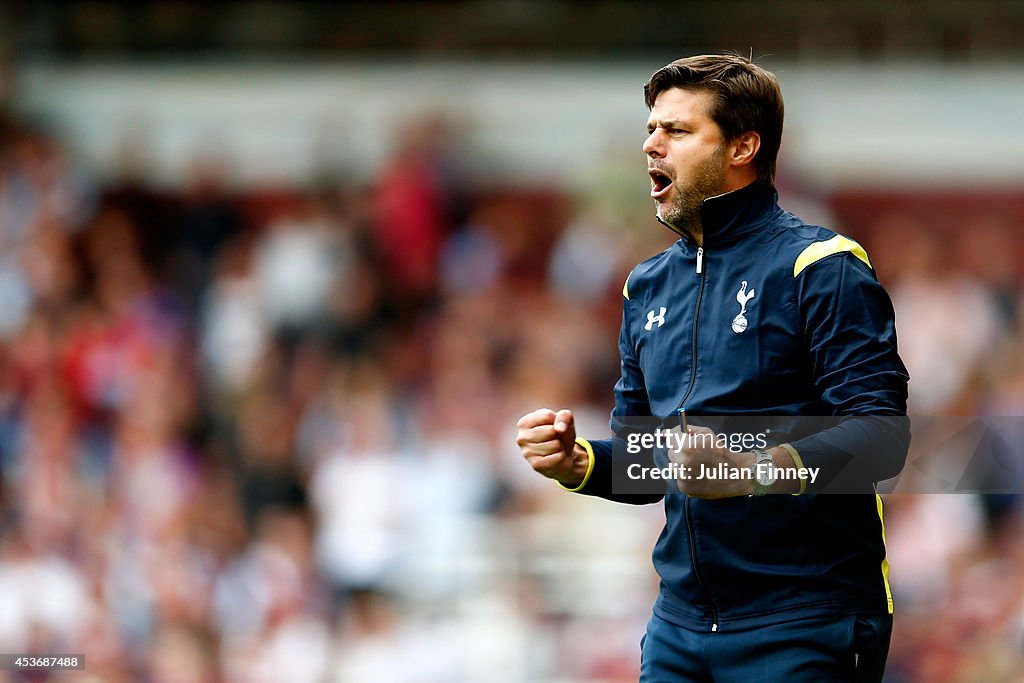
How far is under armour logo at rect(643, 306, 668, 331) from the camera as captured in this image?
3.76 m

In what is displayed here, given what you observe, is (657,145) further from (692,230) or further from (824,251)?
(824,251)

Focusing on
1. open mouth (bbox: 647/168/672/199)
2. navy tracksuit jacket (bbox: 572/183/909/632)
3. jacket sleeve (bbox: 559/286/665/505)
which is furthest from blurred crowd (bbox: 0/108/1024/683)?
open mouth (bbox: 647/168/672/199)

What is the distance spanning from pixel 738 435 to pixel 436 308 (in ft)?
24.1

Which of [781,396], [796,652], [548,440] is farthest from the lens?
[548,440]

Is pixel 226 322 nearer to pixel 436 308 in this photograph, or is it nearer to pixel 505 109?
pixel 436 308

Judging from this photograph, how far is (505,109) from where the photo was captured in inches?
491

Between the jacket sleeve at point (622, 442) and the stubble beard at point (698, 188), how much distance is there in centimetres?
34

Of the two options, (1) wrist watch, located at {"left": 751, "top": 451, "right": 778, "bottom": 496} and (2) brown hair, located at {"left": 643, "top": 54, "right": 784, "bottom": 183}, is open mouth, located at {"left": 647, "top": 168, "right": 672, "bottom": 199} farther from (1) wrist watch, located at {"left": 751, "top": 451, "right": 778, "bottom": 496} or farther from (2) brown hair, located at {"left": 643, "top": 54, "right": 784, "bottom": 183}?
(1) wrist watch, located at {"left": 751, "top": 451, "right": 778, "bottom": 496}

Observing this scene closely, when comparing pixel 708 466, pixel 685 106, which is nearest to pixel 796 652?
pixel 708 466

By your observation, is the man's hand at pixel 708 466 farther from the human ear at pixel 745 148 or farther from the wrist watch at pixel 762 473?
the human ear at pixel 745 148

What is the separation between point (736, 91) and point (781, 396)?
714 millimetres

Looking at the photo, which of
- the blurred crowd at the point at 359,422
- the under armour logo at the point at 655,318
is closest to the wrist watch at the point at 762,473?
the under armour logo at the point at 655,318

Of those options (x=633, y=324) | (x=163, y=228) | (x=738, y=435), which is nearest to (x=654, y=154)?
(x=633, y=324)

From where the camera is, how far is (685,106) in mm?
3686
